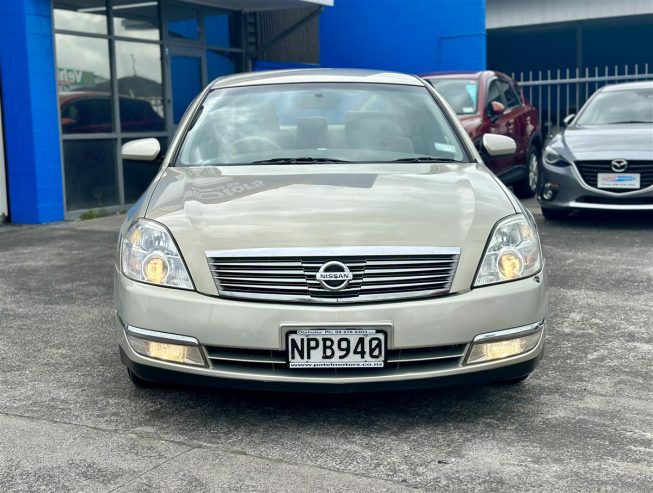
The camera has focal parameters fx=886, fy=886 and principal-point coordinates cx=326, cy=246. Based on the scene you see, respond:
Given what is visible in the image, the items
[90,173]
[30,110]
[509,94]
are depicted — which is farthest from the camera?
[509,94]

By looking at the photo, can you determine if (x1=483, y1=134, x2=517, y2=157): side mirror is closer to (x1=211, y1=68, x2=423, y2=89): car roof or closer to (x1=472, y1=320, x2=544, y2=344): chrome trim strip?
(x1=211, y1=68, x2=423, y2=89): car roof

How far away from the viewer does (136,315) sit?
3.60 metres

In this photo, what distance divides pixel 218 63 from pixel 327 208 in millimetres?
11183

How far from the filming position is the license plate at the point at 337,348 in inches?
133

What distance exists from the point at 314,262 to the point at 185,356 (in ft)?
2.11

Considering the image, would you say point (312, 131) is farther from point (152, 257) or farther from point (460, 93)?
point (460, 93)

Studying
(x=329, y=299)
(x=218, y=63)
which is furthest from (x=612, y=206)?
(x=218, y=63)

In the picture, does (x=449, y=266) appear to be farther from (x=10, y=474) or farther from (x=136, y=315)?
(x=10, y=474)

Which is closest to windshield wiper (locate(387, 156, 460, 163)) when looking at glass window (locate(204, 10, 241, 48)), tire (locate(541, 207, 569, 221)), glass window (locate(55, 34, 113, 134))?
tire (locate(541, 207, 569, 221))

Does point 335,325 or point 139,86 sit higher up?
point 139,86

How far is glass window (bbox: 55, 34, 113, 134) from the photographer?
36.5ft

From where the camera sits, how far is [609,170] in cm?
885

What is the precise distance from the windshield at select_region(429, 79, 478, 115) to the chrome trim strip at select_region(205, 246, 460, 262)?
7.45m

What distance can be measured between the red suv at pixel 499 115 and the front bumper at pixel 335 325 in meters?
6.69
